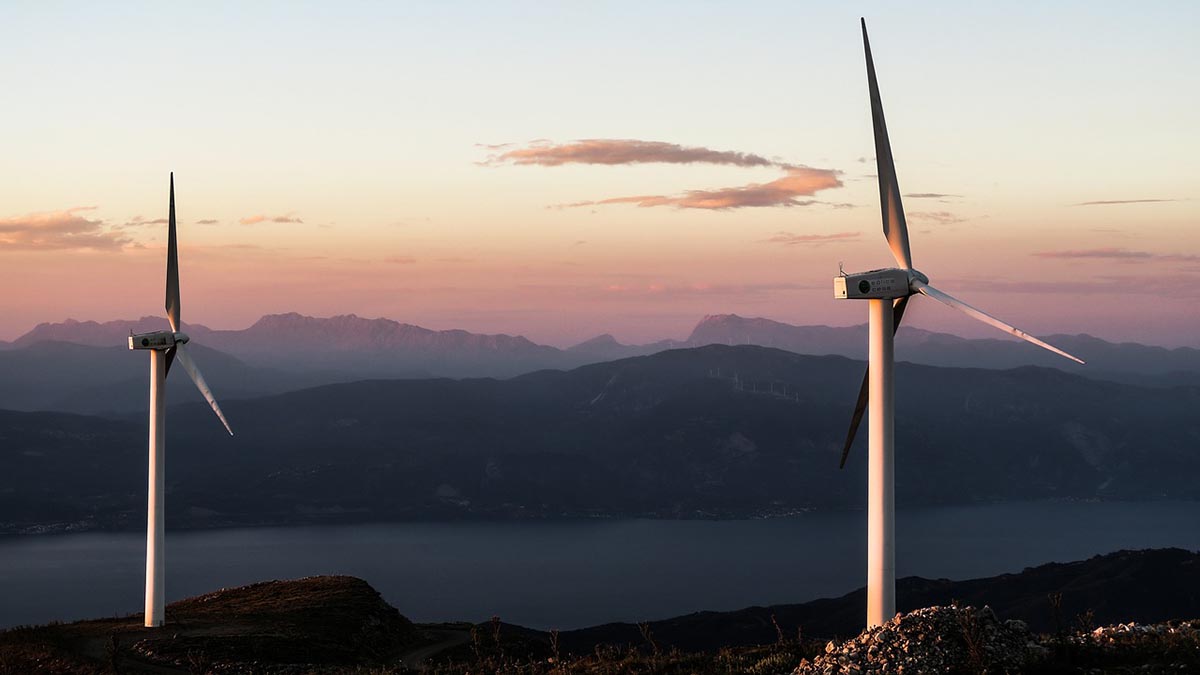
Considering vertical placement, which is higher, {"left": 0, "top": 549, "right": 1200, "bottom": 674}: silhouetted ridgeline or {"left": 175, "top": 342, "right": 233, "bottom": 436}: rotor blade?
{"left": 175, "top": 342, "right": 233, "bottom": 436}: rotor blade

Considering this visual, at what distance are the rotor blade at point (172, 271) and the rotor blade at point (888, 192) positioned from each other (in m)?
48.4

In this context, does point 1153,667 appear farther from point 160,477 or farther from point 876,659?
point 160,477

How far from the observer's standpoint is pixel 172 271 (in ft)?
241

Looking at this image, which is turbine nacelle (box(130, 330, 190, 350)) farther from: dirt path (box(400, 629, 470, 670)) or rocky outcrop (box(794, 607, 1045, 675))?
rocky outcrop (box(794, 607, 1045, 675))

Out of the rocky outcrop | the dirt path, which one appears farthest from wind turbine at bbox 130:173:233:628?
the rocky outcrop

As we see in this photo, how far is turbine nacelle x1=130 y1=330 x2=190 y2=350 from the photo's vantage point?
7100 cm

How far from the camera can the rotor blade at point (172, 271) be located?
73.4m

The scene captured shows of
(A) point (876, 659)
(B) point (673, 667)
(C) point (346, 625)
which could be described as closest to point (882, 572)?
(A) point (876, 659)

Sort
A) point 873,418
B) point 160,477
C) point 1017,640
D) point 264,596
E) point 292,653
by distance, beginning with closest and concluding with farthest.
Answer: point 1017,640 → point 873,418 → point 292,653 → point 160,477 → point 264,596

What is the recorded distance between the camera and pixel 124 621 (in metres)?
80.0

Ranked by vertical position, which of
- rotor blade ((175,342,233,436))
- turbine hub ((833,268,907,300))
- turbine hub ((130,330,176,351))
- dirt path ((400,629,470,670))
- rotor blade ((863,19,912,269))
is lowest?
dirt path ((400,629,470,670))

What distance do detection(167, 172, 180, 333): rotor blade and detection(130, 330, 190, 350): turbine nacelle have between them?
6.27ft

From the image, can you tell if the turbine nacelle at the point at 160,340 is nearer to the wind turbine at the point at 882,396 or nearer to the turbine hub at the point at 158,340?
the turbine hub at the point at 158,340

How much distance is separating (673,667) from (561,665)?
211 inches
